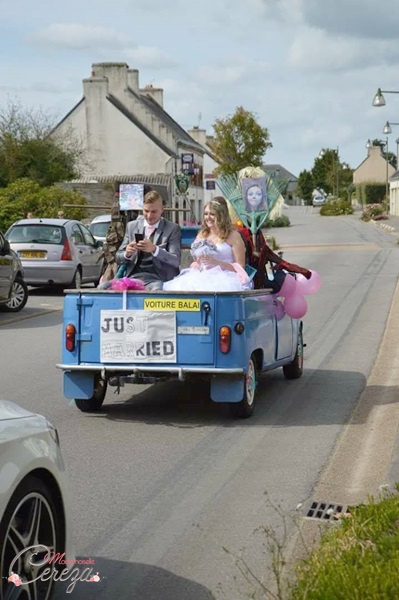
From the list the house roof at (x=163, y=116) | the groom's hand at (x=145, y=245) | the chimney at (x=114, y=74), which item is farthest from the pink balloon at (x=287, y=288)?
the house roof at (x=163, y=116)

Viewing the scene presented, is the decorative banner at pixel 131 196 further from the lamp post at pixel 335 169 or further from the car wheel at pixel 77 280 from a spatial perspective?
the lamp post at pixel 335 169

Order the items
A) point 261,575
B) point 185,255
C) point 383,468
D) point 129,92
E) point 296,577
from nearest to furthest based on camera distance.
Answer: point 296,577 < point 261,575 < point 383,468 < point 185,255 < point 129,92

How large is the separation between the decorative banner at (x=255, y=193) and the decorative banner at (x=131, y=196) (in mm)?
3405

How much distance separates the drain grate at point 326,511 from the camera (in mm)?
6078

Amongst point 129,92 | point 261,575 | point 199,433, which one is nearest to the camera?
point 261,575

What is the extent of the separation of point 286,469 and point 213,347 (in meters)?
1.70

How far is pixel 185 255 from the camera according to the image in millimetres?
11516

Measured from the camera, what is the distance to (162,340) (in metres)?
8.95

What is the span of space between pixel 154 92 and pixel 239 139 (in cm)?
707

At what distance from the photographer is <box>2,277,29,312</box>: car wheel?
19723mm

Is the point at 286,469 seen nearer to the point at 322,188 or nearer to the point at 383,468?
the point at 383,468

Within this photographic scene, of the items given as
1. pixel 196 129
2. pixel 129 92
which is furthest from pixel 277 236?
pixel 196 129

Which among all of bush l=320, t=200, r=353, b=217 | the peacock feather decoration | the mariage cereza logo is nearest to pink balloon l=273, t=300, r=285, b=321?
the peacock feather decoration

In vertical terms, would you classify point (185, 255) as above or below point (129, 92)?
below
